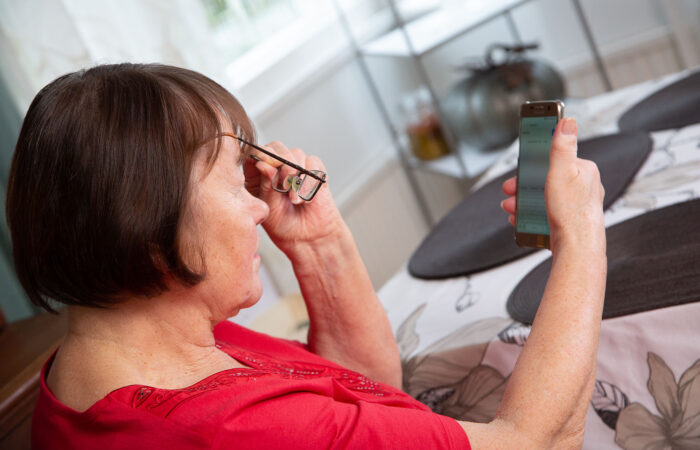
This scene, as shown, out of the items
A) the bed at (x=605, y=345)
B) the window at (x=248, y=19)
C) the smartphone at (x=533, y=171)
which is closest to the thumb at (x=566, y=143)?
the smartphone at (x=533, y=171)

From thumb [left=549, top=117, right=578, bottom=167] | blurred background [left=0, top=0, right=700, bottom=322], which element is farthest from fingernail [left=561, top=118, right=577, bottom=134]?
blurred background [left=0, top=0, right=700, bottom=322]

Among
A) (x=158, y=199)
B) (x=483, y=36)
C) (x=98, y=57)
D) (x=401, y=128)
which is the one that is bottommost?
(x=401, y=128)

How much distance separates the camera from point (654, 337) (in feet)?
2.67

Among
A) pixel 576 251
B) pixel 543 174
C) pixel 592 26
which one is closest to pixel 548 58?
pixel 592 26

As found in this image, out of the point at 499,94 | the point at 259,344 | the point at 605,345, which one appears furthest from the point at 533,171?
the point at 499,94

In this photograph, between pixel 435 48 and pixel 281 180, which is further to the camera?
pixel 435 48

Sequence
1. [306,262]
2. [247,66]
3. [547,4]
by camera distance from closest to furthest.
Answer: [306,262], [247,66], [547,4]

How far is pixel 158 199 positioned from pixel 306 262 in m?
0.44

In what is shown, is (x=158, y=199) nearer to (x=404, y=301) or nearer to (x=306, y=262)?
(x=306, y=262)

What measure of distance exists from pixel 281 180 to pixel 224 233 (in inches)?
11.2

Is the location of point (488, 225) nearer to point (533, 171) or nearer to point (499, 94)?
point (533, 171)

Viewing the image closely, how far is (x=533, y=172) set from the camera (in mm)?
926

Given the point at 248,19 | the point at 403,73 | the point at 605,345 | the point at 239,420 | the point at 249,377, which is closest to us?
the point at 239,420

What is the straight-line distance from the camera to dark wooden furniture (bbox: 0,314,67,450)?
3.43ft
